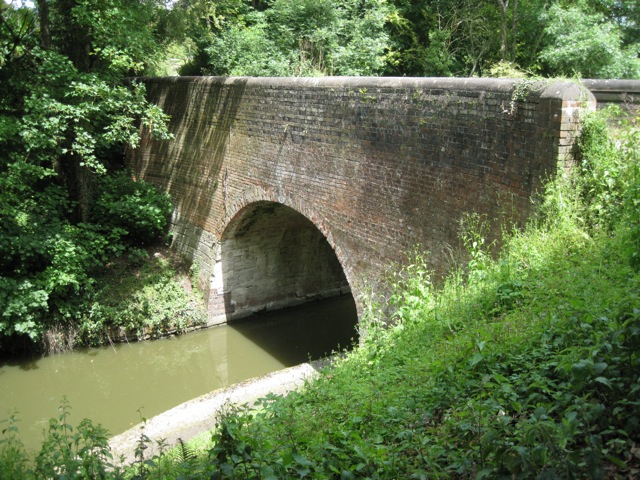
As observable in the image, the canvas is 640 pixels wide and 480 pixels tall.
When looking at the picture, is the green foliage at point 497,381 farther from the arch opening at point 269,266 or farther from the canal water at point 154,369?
the arch opening at point 269,266

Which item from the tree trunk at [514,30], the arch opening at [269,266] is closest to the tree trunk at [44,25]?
the arch opening at [269,266]

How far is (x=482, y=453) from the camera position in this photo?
9.39 ft

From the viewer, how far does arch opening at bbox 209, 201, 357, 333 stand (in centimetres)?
1172

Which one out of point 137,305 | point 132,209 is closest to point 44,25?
point 132,209

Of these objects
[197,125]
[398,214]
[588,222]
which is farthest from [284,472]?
[197,125]

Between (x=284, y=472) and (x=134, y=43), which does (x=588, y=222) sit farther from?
(x=134, y=43)

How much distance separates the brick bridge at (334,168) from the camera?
620cm

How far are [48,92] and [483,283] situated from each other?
7969mm

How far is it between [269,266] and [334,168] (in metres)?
4.54

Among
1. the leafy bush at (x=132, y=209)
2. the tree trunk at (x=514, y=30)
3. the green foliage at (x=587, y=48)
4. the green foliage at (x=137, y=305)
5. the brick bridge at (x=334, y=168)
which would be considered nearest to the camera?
the brick bridge at (x=334, y=168)

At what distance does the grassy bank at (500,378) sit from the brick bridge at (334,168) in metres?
0.44

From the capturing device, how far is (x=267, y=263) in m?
12.6

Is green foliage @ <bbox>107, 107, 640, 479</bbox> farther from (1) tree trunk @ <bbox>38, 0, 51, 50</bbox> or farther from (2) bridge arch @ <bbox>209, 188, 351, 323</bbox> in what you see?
(1) tree trunk @ <bbox>38, 0, 51, 50</bbox>

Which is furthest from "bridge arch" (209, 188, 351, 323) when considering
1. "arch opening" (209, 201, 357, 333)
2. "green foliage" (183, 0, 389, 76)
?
"green foliage" (183, 0, 389, 76)
